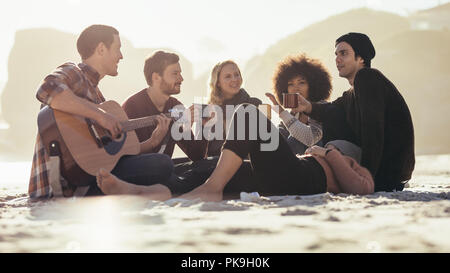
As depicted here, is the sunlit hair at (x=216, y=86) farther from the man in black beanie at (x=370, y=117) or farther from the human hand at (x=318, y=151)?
the human hand at (x=318, y=151)

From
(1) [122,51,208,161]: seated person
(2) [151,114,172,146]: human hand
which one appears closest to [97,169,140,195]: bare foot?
(2) [151,114,172,146]: human hand

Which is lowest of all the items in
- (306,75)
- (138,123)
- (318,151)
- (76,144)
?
(318,151)

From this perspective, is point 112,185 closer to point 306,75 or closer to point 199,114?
point 199,114

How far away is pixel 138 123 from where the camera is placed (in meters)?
4.12

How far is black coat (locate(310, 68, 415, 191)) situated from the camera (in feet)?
11.3

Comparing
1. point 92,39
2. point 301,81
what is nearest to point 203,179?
point 92,39

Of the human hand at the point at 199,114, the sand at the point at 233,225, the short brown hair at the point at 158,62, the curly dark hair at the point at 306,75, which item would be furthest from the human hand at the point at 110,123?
the curly dark hair at the point at 306,75

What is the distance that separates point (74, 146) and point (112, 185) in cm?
52

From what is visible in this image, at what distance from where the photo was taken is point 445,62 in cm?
5816

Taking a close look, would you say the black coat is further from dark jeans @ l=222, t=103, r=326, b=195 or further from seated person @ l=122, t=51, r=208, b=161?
seated person @ l=122, t=51, r=208, b=161

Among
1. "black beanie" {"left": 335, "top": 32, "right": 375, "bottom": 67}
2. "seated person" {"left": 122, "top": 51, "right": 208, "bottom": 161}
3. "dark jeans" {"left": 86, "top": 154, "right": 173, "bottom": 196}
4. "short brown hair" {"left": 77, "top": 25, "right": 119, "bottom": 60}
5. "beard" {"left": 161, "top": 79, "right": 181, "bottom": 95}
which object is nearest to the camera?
"dark jeans" {"left": 86, "top": 154, "right": 173, "bottom": 196}

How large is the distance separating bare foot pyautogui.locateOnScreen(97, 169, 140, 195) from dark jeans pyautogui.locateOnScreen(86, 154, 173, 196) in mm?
201

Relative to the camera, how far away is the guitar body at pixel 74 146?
3553mm

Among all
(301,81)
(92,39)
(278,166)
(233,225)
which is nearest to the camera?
(233,225)
